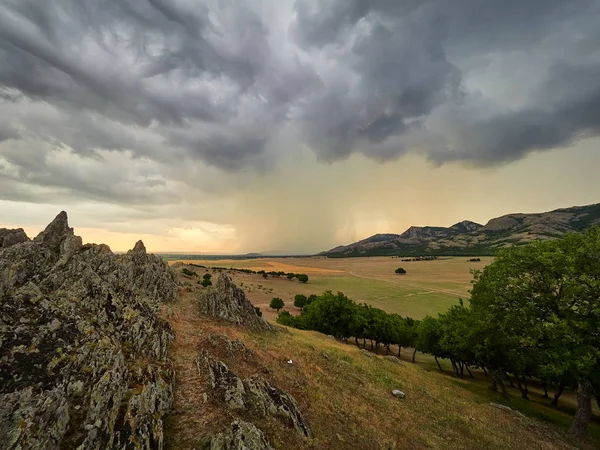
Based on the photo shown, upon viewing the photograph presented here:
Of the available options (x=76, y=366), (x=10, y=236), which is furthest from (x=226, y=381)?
(x=10, y=236)

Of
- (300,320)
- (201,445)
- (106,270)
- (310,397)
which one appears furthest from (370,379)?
(300,320)

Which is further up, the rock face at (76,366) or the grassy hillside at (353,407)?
the rock face at (76,366)

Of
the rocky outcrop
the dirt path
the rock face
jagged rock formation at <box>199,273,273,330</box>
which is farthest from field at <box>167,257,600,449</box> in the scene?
the rocky outcrop

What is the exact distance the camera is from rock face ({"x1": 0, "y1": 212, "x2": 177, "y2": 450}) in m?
12.3

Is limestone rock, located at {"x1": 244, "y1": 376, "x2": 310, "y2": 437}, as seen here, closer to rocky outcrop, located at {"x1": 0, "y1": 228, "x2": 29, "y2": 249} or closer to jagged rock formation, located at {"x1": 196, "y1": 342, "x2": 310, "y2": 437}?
jagged rock formation, located at {"x1": 196, "y1": 342, "x2": 310, "y2": 437}

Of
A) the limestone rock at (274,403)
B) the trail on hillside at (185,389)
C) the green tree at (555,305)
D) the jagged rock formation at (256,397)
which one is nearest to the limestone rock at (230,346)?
the trail on hillside at (185,389)

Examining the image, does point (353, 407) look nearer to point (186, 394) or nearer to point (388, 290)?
point (186, 394)

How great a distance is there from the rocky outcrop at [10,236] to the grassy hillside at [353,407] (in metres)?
22.2

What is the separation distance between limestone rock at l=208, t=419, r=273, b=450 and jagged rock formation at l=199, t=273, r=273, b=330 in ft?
96.6

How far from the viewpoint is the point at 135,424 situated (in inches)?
545

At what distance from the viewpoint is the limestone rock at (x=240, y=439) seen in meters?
13.9

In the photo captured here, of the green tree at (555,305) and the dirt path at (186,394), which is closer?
the dirt path at (186,394)

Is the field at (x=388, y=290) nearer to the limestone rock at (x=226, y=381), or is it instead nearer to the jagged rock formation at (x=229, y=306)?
the jagged rock formation at (x=229, y=306)

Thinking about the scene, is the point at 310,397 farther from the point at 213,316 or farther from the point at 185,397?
the point at 213,316
